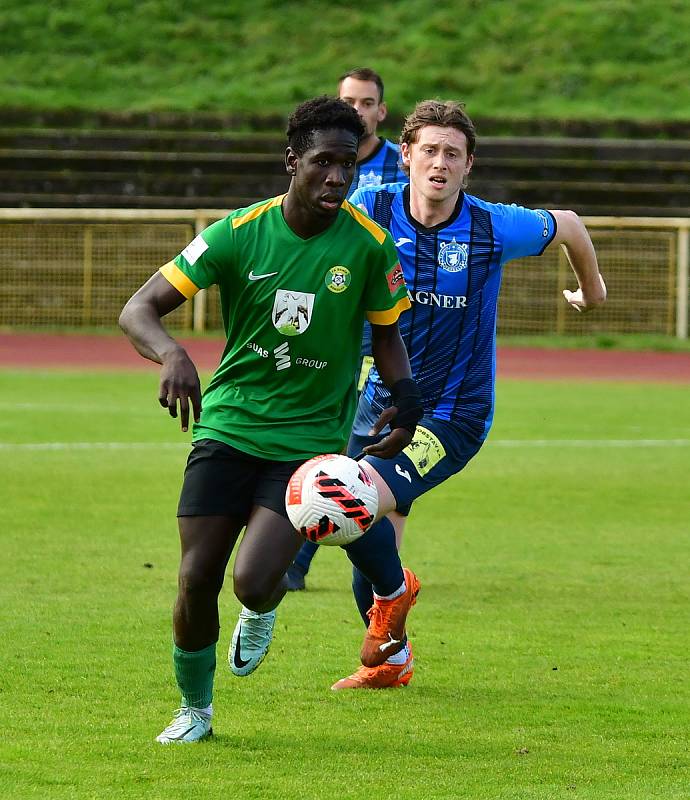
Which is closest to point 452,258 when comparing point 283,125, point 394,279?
point 394,279

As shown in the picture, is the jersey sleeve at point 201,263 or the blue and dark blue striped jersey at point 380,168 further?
the blue and dark blue striped jersey at point 380,168

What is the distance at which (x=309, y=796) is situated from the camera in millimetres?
4301

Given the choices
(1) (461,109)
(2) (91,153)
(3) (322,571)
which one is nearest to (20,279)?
(2) (91,153)

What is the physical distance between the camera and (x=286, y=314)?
4.99m

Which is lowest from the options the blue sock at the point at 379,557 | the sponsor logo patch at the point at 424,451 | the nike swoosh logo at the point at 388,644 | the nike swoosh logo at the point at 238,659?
the nike swoosh logo at the point at 388,644

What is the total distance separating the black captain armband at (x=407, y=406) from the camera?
508 centimetres

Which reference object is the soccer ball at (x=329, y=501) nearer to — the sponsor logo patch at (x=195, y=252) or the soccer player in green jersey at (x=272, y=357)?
the soccer player in green jersey at (x=272, y=357)

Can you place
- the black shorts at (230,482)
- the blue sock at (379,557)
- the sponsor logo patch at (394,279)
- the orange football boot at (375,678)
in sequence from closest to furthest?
the black shorts at (230,482) → the sponsor logo patch at (394,279) → the blue sock at (379,557) → the orange football boot at (375,678)

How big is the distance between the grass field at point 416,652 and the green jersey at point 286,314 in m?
1.04

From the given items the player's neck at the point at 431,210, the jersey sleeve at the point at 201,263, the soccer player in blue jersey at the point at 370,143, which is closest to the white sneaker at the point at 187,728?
the jersey sleeve at the point at 201,263

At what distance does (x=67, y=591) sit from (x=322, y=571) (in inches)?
60.6

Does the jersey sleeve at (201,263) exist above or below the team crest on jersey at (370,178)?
below

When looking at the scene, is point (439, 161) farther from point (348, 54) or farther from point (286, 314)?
point (348, 54)

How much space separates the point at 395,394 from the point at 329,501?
20.1 inches
